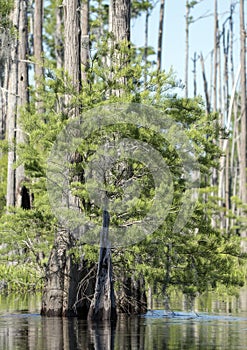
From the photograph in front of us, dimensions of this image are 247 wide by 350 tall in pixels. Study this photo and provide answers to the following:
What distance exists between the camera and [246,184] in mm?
36219

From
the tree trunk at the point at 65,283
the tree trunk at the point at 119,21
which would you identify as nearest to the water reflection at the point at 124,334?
the tree trunk at the point at 65,283

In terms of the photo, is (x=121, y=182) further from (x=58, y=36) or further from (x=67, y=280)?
(x=58, y=36)

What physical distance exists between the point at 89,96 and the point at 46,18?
128ft

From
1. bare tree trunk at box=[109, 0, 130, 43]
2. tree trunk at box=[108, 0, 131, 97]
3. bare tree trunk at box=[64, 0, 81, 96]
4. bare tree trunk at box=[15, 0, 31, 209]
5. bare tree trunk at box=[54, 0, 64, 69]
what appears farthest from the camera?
bare tree trunk at box=[54, 0, 64, 69]

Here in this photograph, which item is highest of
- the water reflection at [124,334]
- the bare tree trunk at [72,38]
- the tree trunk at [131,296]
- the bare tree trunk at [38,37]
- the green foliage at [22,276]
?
the bare tree trunk at [38,37]

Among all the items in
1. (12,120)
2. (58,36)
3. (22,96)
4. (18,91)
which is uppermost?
(58,36)

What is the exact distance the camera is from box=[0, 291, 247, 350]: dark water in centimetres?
1088

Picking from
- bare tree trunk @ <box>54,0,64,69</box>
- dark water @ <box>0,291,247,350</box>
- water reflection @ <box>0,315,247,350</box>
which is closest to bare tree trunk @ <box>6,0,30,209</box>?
dark water @ <box>0,291,247,350</box>

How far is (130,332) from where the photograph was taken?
1253cm

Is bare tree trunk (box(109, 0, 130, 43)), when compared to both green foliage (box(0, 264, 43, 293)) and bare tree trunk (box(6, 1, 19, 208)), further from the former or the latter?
bare tree trunk (box(6, 1, 19, 208))

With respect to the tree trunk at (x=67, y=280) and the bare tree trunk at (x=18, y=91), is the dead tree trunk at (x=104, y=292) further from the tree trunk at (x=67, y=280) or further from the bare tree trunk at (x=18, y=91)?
the bare tree trunk at (x=18, y=91)

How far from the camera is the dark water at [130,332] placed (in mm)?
10883

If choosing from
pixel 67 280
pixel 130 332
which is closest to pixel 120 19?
pixel 67 280

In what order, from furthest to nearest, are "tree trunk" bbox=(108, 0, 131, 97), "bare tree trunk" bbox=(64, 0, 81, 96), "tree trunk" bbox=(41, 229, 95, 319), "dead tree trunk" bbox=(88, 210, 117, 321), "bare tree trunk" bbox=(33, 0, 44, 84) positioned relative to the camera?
1. "bare tree trunk" bbox=(33, 0, 44, 84)
2. "tree trunk" bbox=(108, 0, 131, 97)
3. "bare tree trunk" bbox=(64, 0, 81, 96)
4. "tree trunk" bbox=(41, 229, 95, 319)
5. "dead tree trunk" bbox=(88, 210, 117, 321)
